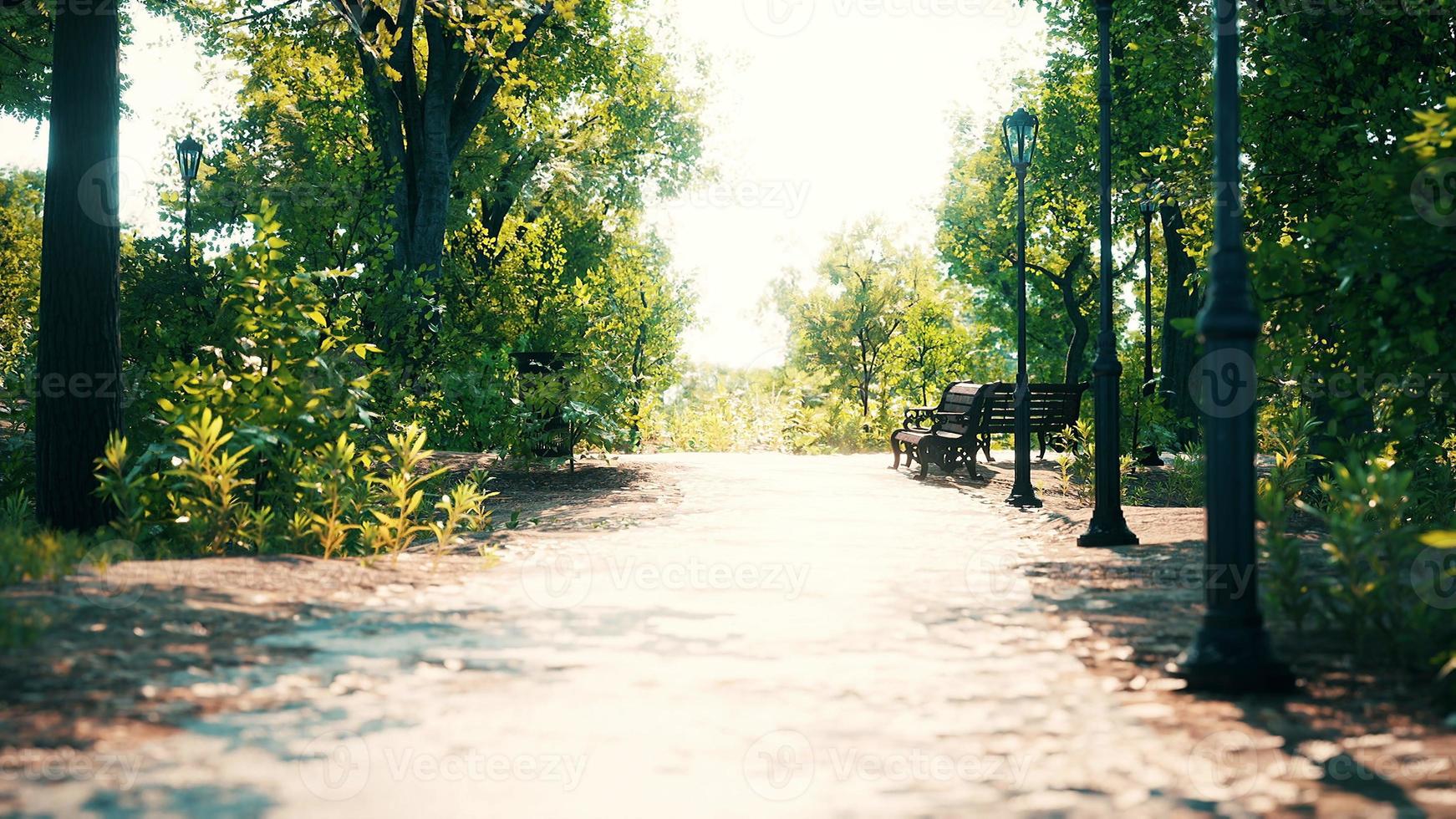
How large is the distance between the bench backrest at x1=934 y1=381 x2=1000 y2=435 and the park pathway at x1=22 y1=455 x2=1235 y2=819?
819 cm

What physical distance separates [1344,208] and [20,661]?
10.3 m

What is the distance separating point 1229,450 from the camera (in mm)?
4723

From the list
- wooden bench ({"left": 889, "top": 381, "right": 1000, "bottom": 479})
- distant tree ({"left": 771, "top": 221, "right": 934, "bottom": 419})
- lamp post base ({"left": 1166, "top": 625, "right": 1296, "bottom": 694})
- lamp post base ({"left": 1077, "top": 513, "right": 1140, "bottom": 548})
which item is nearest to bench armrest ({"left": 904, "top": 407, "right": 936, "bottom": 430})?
wooden bench ({"left": 889, "top": 381, "right": 1000, "bottom": 479})

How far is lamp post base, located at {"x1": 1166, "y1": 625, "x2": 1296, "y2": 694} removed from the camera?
14.5 ft

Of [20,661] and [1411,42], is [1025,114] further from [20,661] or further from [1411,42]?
[20,661]

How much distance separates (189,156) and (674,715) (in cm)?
1908

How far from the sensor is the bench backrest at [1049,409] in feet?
57.6

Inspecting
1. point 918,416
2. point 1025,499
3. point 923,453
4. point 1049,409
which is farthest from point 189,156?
point 1025,499

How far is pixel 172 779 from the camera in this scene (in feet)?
10.9

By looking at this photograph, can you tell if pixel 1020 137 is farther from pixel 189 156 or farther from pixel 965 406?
pixel 189 156

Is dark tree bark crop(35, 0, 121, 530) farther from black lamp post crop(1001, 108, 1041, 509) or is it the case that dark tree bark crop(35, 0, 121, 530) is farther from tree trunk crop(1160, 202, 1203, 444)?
tree trunk crop(1160, 202, 1203, 444)

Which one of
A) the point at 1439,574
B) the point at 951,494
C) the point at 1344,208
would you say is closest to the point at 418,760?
the point at 1439,574

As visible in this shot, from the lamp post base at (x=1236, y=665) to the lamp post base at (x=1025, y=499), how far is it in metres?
7.76

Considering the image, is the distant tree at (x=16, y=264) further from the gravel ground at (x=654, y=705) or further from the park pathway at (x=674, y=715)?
the park pathway at (x=674, y=715)
